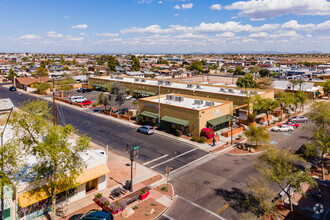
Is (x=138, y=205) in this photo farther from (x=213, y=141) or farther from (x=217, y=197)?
(x=213, y=141)

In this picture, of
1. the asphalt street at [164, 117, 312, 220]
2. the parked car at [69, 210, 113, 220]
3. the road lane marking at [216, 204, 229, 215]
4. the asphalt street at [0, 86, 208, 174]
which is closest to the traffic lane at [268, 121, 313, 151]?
the asphalt street at [164, 117, 312, 220]

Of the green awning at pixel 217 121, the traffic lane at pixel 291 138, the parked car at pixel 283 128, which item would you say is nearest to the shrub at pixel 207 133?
the green awning at pixel 217 121

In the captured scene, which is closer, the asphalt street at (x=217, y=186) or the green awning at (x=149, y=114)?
the asphalt street at (x=217, y=186)

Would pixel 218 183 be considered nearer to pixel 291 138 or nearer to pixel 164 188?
pixel 164 188

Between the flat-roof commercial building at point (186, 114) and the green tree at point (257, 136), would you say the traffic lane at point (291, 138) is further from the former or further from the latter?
→ the flat-roof commercial building at point (186, 114)

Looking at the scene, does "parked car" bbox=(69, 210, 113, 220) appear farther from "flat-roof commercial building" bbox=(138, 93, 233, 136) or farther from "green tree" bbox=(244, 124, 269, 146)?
"flat-roof commercial building" bbox=(138, 93, 233, 136)

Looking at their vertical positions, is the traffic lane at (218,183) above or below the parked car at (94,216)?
below

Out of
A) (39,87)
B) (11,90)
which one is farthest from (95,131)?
(11,90)

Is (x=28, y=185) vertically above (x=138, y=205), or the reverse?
(x=28, y=185)
